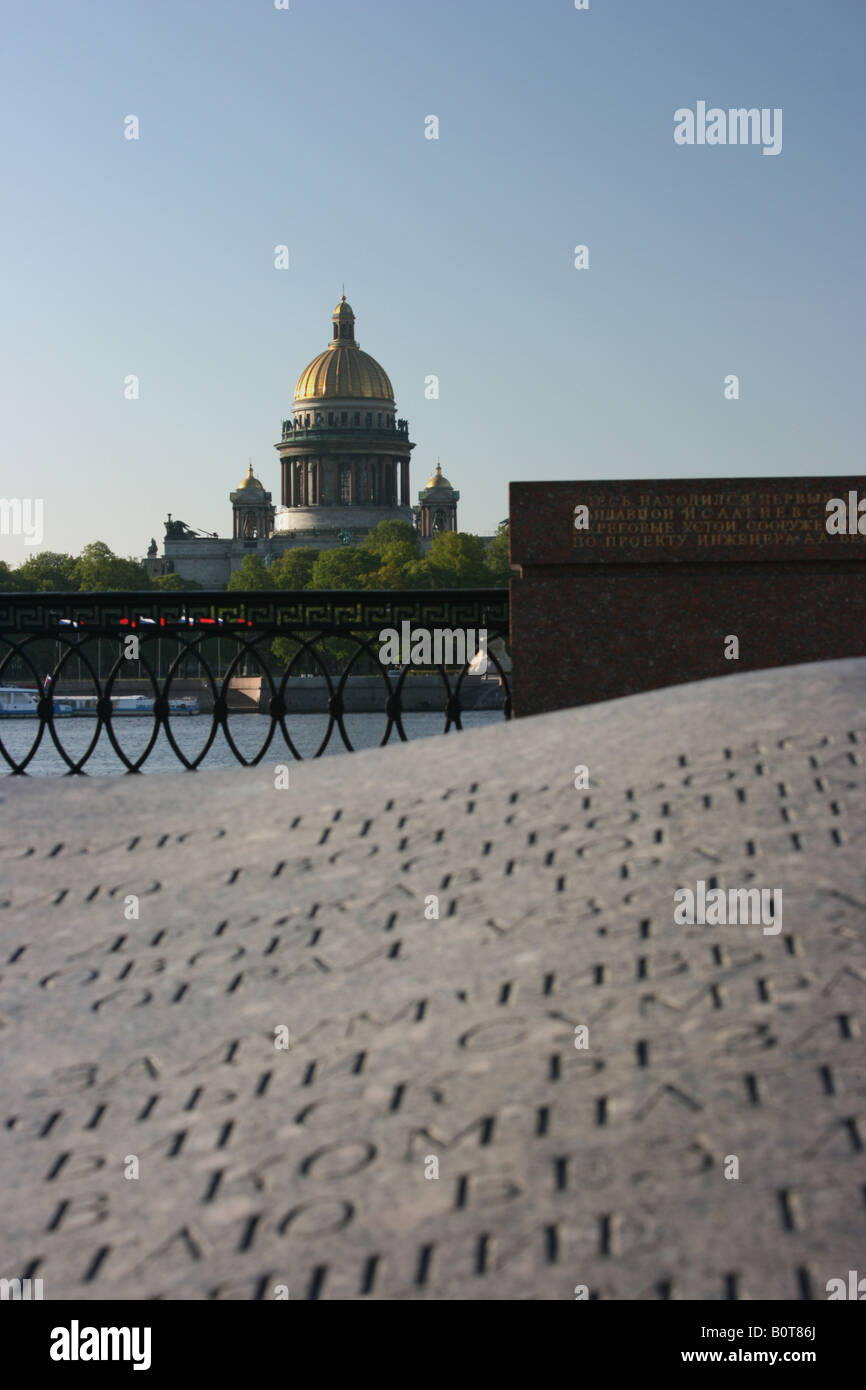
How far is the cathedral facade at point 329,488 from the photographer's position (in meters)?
99.6

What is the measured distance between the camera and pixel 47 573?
82.8 meters

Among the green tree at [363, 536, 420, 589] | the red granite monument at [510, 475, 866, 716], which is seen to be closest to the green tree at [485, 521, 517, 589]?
the green tree at [363, 536, 420, 589]

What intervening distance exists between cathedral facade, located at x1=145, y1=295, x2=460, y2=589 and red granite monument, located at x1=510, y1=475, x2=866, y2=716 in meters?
91.8

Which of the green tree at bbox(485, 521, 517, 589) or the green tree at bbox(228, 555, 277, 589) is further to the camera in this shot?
the green tree at bbox(228, 555, 277, 589)

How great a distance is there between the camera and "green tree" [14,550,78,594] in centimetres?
7950

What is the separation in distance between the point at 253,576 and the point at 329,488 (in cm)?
1802

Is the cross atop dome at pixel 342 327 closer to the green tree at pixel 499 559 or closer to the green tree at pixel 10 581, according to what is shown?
the green tree at pixel 499 559

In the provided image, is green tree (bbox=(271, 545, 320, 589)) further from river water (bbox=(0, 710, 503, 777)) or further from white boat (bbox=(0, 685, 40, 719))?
white boat (bbox=(0, 685, 40, 719))

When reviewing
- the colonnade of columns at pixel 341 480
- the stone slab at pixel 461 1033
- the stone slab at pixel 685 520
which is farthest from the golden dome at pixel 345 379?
the stone slab at pixel 461 1033

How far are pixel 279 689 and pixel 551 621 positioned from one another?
1083mm

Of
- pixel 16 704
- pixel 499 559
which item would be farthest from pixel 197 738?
pixel 499 559

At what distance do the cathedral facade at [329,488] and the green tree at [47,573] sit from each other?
1215cm

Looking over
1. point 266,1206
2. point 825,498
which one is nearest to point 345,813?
point 266,1206
